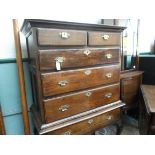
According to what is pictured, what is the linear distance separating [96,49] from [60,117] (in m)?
0.67

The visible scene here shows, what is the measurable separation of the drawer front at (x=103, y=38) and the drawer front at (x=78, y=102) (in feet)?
1.41

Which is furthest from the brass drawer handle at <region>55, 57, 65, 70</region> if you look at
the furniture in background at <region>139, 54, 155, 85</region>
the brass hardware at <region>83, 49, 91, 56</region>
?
the furniture in background at <region>139, 54, 155, 85</region>

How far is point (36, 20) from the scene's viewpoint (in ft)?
3.08

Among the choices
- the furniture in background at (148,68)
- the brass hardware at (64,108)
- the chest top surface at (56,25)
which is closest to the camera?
the chest top surface at (56,25)

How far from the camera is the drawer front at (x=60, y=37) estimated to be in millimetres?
991

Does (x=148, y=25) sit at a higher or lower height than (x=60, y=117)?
higher

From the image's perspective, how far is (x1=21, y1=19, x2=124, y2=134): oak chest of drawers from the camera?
1031mm

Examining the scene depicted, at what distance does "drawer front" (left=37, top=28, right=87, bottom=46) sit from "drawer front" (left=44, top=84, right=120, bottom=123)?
0.44m

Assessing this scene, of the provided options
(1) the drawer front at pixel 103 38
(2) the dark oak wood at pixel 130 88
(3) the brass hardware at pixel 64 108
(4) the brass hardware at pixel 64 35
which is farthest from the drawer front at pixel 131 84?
(4) the brass hardware at pixel 64 35

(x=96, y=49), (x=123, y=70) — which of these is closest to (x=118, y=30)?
(x=96, y=49)

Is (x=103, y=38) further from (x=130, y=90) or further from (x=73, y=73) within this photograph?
(x=130, y=90)

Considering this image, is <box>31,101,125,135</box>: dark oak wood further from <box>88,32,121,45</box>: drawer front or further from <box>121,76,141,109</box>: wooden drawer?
<box>88,32,121,45</box>: drawer front

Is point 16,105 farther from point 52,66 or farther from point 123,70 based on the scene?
point 123,70

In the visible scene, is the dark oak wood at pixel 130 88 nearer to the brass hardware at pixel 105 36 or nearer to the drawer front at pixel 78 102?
the drawer front at pixel 78 102
